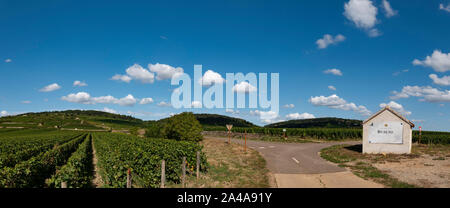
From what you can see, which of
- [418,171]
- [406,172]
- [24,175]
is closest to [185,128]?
[24,175]

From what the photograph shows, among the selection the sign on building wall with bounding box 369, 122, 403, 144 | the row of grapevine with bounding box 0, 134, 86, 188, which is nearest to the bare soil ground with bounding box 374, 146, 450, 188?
the sign on building wall with bounding box 369, 122, 403, 144

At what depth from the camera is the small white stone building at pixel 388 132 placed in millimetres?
22641

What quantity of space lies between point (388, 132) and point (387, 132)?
9cm

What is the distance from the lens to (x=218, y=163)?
62.6ft

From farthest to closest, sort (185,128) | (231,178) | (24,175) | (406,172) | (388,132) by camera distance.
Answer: (185,128) < (388,132) < (406,172) < (231,178) < (24,175)

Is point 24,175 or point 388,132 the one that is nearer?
point 24,175

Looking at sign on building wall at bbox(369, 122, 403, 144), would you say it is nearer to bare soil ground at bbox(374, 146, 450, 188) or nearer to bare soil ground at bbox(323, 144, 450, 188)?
bare soil ground at bbox(323, 144, 450, 188)

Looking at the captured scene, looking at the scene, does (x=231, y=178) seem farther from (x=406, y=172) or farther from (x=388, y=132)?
(x=388, y=132)

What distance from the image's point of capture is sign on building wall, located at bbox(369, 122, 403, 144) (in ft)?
74.5

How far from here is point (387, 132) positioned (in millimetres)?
22844

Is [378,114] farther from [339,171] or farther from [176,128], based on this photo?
[176,128]

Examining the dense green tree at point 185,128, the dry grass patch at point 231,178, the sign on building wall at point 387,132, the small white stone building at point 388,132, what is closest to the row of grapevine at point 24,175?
the dry grass patch at point 231,178
